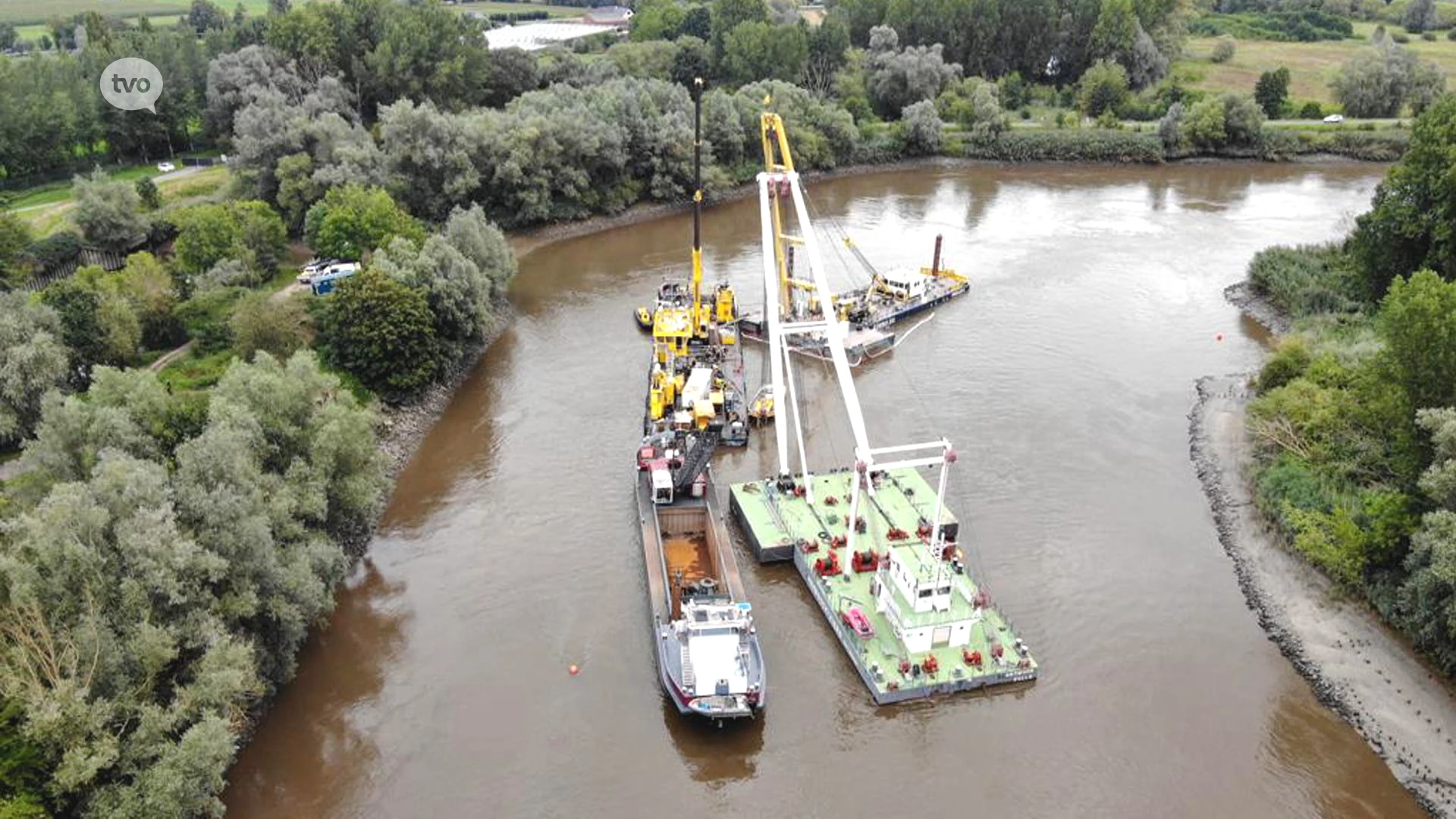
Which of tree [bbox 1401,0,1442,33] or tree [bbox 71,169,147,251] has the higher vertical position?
tree [bbox 1401,0,1442,33]

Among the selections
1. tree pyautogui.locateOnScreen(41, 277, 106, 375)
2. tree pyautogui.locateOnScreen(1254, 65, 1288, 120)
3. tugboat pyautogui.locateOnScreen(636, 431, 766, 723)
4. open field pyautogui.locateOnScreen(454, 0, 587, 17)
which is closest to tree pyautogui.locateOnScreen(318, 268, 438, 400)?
tree pyautogui.locateOnScreen(41, 277, 106, 375)

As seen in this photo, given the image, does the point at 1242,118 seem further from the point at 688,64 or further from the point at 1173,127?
the point at 688,64

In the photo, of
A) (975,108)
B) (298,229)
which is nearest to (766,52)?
(975,108)

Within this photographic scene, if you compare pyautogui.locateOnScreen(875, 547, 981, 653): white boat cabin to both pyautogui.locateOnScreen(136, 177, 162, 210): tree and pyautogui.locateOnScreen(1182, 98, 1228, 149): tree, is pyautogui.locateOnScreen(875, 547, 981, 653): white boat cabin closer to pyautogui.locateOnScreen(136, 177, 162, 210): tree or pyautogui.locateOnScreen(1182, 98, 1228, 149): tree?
pyautogui.locateOnScreen(136, 177, 162, 210): tree

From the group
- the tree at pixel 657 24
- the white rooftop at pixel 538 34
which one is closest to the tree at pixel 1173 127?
the tree at pixel 657 24

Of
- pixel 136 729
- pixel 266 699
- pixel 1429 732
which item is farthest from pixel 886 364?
pixel 136 729
